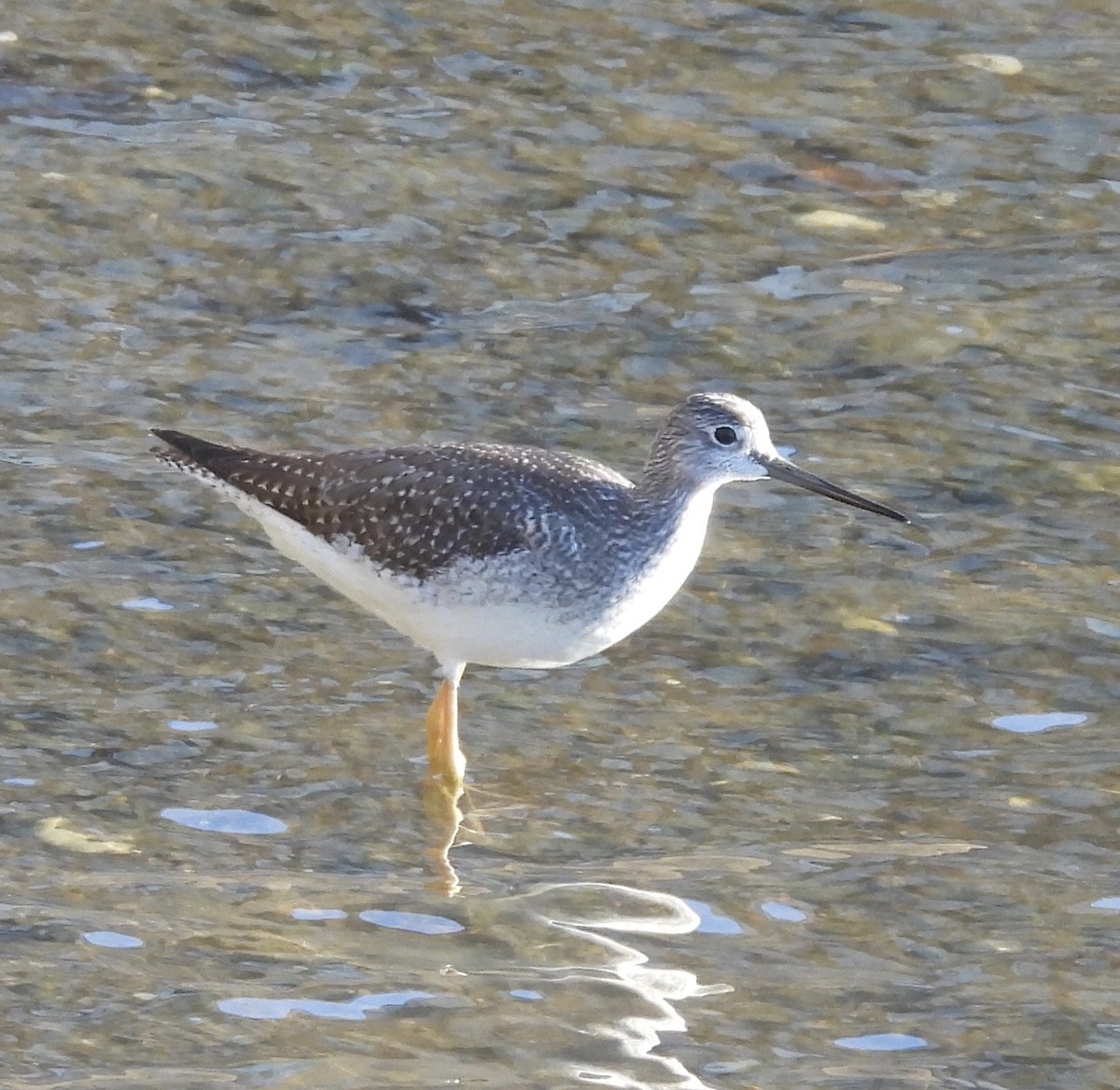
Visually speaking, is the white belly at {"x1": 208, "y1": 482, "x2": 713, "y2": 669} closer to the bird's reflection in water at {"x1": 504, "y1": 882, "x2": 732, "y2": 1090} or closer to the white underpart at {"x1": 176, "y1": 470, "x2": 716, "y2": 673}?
the white underpart at {"x1": 176, "y1": 470, "x2": 716, "y2": 673}

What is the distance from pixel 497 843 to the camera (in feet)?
26.3

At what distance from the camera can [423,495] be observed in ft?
28.3

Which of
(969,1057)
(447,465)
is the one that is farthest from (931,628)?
(969,1057)

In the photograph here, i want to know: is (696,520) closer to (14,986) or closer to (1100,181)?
(14,986)

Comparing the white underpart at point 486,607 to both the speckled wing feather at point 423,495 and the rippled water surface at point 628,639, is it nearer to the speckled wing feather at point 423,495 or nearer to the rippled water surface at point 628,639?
the speckled wing feather at point 423,495

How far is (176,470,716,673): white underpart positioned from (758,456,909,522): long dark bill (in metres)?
0.29

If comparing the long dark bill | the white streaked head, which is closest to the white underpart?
the white streaked head

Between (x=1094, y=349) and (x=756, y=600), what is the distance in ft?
9.45

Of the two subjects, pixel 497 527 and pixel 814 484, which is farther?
pixel 814 484

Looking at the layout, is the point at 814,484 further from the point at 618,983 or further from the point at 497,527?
the point at 618,983

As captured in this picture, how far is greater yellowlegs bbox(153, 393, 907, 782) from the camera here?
836cm

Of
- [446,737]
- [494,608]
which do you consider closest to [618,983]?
[446,737]

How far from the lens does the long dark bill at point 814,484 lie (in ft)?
29.1

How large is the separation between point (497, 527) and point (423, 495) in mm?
361
